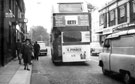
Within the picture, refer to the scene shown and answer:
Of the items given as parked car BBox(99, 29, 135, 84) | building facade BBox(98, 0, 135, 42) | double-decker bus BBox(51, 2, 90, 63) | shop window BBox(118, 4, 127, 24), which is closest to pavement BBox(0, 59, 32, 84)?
parked car BBox(99, 29, 135, 84)

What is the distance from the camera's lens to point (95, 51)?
31.5m

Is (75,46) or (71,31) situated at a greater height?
(71,31)

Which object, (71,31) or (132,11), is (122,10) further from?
(71,31)

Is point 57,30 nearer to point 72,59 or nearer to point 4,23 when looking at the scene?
point 72,59

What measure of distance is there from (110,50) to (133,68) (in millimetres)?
2752

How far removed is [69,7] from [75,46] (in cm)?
276

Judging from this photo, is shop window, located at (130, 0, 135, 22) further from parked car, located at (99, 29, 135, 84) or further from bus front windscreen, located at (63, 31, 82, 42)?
parked car, located at (99, 29, 135, 84)

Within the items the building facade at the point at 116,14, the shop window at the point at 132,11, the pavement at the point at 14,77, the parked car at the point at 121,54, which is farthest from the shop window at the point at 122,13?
the pavement at the point at 14,77

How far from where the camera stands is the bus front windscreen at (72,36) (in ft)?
57.0

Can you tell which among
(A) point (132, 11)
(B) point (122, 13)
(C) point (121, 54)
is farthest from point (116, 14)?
(C) point (121, 54)

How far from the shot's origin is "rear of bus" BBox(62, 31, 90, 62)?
680 inches

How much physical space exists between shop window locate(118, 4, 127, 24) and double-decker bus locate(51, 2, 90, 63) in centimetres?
1663

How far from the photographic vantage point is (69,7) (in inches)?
692

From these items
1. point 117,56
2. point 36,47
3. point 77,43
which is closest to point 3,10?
point 77,43
